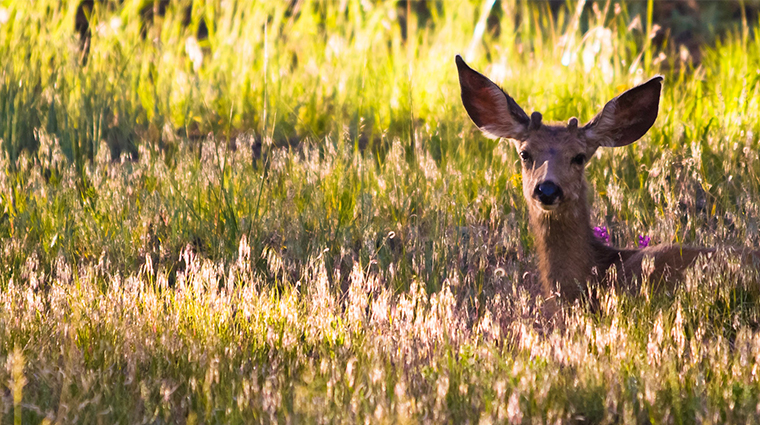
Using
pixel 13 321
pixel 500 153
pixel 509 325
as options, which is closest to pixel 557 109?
pixel 500 153

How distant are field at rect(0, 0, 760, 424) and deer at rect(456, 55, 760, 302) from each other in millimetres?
176

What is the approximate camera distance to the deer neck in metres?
4.46

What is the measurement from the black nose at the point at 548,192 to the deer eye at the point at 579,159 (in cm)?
31

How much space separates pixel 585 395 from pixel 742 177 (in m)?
3.07

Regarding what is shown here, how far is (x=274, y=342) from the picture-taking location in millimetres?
3779

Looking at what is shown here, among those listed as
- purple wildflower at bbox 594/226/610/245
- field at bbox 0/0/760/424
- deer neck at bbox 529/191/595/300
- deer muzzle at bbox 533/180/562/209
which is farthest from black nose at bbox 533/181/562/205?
purple wildflower at bbox 594/226/610/245

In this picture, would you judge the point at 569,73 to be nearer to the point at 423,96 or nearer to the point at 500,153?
the point at 423,96

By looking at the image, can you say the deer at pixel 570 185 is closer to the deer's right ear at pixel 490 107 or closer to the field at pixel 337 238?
the deer's right ear at pixel 490 107

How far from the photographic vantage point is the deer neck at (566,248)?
4461 millimetres

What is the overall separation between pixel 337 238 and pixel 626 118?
172 centimetres

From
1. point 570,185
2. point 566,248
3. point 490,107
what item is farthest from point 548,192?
point 490,107

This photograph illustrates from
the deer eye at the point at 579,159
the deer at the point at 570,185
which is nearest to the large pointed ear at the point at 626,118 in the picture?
the deer at the point at 570,185

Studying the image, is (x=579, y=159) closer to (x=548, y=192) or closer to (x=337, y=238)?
(x=548, y=192)

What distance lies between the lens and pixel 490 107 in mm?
4879
